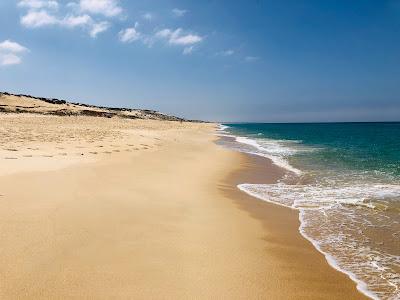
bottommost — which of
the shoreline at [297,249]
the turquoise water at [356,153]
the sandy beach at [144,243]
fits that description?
the shoreline at [297,249]

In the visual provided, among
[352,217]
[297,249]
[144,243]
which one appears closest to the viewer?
[144,243]

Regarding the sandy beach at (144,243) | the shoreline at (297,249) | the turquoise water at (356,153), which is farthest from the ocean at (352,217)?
the turquoise water at (356,153)

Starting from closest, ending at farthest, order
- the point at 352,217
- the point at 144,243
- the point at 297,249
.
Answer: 1. the point at 144,243
2. the point at 297,249
3. the point at 352,217

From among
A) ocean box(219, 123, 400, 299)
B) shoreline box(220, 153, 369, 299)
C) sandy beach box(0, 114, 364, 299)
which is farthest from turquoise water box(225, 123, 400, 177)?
sandy beach box(0, 114, 364, 299)

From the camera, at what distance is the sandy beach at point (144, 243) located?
432 cm

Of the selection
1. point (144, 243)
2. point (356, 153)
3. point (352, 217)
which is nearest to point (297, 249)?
point (144, 243)

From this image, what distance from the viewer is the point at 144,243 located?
5711 millimetres

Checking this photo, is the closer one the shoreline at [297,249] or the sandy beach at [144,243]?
the sandy beach at [144,243]

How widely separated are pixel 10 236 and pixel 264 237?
14.2 ft

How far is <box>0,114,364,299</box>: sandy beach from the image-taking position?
4.32 meters

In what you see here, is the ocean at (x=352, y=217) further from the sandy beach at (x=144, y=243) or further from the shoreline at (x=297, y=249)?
the sandy beach at (x=144, y=243)

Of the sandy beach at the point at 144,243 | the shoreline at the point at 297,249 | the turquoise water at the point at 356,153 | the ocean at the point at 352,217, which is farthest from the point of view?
the turquoise water at the point at 356,153

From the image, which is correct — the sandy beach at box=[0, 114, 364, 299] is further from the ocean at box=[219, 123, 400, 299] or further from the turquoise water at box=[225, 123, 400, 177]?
the turquoise water at box=[225, 123, 400, 177]

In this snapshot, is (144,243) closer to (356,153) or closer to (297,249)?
(297,249)
